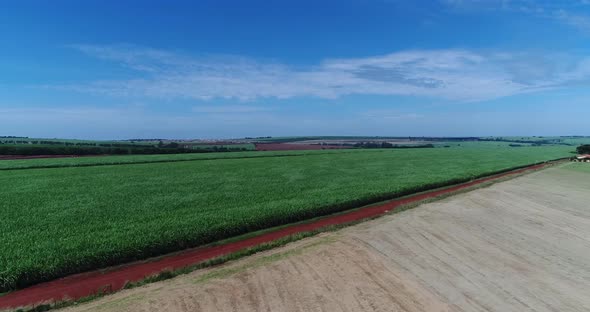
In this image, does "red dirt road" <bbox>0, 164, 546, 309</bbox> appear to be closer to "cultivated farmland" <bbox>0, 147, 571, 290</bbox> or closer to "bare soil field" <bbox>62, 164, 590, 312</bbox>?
"cultivated farmland" <bbox>0, 147, 571, 290</bbox>

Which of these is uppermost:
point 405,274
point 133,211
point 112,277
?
point 133,211

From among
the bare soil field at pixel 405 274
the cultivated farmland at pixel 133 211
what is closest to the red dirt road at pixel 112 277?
the cultivated farmland at pixel 133 211

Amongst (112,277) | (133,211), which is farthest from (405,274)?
(133,211)

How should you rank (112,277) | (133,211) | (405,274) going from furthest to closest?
(133,211), (112,277), (405,274)

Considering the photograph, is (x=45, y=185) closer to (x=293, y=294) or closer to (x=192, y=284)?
(x=192, y=284)

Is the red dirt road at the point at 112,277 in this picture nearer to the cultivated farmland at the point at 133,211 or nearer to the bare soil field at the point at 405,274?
the cultivated farmland at the point at 133,211

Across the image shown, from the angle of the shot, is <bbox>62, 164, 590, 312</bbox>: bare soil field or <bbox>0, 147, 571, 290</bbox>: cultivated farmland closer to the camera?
<bbox>62, 164, 590, 312</bbox>: bare soil field

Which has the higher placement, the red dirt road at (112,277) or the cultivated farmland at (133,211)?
the cultivated farmland at (133,211)

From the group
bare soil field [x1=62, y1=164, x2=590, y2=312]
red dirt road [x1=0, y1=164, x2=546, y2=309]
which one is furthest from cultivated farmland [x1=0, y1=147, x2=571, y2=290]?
bare soil field [x1=62, y1=164, x2=590, y2=312]

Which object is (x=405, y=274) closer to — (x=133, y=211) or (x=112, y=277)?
(x=112, y=277)
